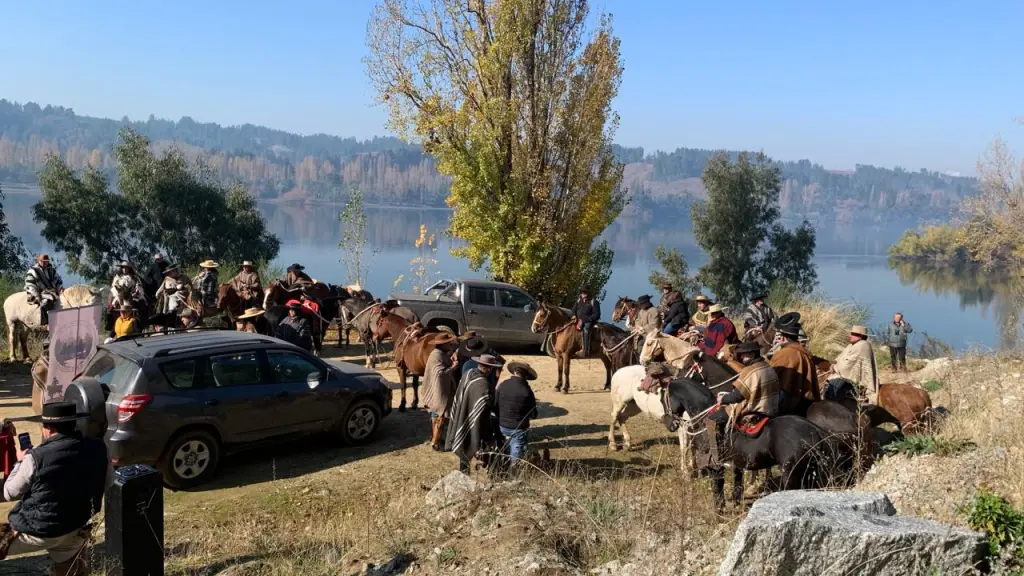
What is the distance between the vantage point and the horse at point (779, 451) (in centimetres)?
794

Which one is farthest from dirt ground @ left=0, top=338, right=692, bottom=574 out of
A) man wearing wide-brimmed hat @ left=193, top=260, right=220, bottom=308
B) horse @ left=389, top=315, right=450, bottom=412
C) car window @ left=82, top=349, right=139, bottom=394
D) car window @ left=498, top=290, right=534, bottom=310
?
car window @ left=498, top=290, right=534, bottom=310

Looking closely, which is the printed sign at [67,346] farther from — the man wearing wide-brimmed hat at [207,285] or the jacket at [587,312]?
the jacket at [587,312]

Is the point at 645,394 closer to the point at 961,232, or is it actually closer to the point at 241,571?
the point at 241,571

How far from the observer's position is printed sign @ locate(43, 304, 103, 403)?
970 centimetres

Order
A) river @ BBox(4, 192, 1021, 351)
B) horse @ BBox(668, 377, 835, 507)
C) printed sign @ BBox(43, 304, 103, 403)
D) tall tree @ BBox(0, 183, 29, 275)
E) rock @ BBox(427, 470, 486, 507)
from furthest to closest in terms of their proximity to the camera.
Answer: river @ BBox(4, 192, 1021, 351) < tall tree @ BBox(0, 183, 29, 275) < printed sign @ BBox(43, 304, 103, 403) < horse @ BBox(668, 377, 835, 507) < rock @ BBox(427, 470, 486, 507)

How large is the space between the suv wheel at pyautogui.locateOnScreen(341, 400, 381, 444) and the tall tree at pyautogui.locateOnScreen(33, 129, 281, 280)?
25.9 metres

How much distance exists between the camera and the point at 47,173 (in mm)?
31234

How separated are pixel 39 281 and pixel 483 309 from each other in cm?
904

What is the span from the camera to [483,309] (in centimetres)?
1792

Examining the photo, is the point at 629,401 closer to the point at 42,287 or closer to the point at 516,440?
the point at 516,440

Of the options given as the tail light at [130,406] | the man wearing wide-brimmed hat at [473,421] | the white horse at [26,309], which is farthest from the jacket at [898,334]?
the white horse at [26,309]

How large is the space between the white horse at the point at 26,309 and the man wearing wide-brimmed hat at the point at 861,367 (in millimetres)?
13510

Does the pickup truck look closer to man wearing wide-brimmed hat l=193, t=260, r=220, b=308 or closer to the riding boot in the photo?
man wearing wide-brimmed hat l=193, t=260, r=220, b=308

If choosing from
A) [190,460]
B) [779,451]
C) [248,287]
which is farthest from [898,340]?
[190,460]
